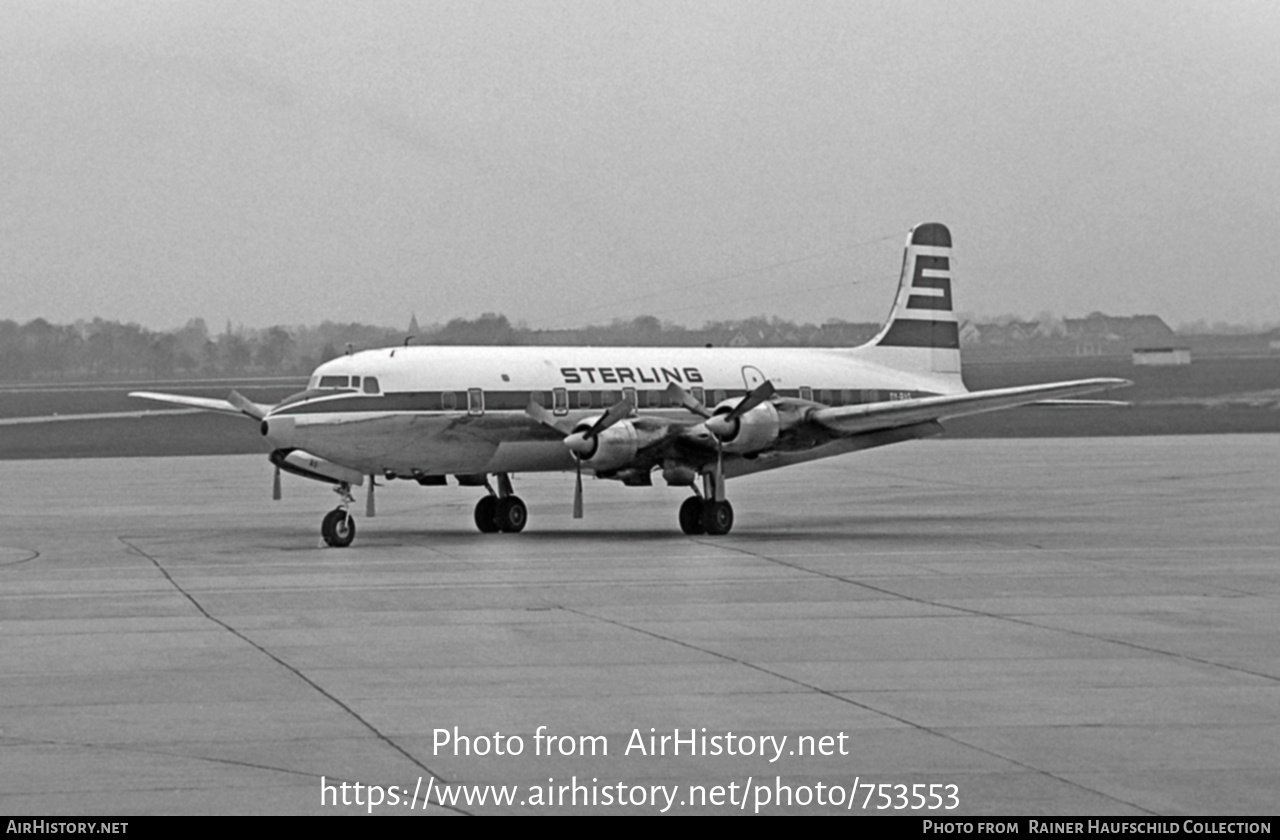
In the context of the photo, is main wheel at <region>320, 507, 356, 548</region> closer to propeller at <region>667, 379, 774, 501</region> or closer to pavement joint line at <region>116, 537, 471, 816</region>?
pavement joint line at <region>116, 537, 471, 816</region>

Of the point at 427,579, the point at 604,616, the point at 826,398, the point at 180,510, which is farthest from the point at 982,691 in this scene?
the point at 180,510

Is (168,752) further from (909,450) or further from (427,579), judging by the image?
(909,450)

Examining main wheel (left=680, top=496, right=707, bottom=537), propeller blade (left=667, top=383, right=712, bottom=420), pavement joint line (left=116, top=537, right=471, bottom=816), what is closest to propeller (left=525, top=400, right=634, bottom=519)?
propeller blade (left=667, top=383, right=712, bottom=420)

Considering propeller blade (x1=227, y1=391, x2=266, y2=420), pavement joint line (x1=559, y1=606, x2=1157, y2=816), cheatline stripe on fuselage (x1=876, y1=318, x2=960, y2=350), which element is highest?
cheatline stripe on fuselage (x1=876, y1=318, x2=960, y2=350)

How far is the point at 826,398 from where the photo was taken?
32.7m

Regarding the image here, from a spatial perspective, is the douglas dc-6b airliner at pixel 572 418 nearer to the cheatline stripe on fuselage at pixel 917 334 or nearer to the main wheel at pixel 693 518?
the main wheel at pixel 693 518

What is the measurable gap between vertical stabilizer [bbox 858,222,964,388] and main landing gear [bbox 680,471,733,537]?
739 centimetres

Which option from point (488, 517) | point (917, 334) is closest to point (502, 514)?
point (488, 517)

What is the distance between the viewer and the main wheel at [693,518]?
2830 centimetres

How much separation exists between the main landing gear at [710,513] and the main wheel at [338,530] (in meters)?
5.54

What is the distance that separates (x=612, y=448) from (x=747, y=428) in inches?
87.8

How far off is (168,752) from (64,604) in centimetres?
883

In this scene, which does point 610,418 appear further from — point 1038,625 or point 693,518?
point 1038,625

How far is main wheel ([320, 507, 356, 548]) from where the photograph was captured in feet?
86.0
